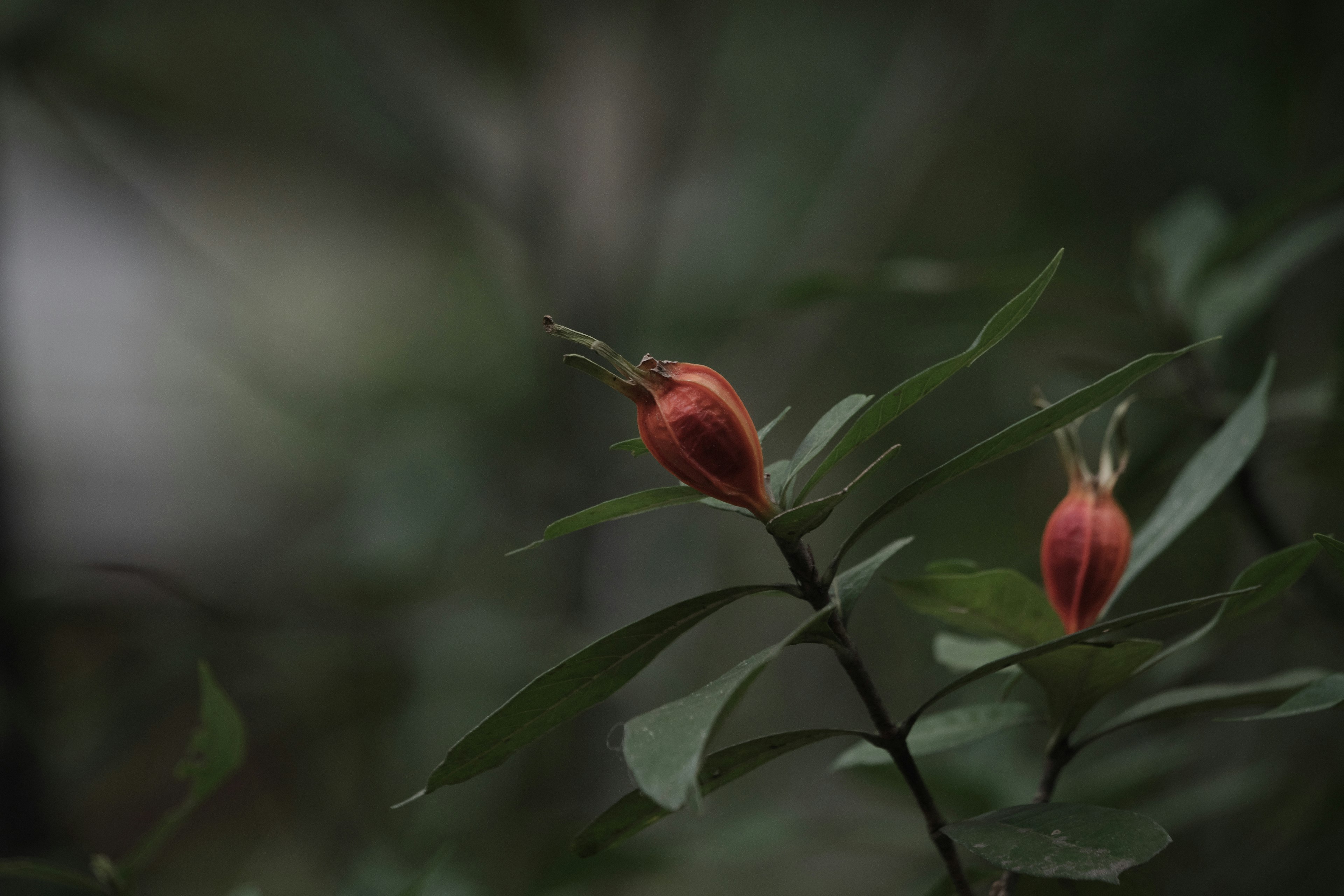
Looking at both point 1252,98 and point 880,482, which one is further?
point 880,482

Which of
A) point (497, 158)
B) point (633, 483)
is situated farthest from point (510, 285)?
point (633, 483)

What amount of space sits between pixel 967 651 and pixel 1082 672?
83mm

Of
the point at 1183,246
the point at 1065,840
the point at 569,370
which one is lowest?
A: the point at 1065,840

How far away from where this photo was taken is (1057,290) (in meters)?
0.75

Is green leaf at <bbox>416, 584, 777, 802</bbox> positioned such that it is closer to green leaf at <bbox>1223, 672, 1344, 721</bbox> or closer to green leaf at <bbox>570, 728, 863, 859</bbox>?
green leaf at <bbox>570, 728, 863, 859</bbox>

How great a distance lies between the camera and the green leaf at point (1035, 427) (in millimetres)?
255

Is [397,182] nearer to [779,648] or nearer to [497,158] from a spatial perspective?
[497,158]

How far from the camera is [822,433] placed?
0.30m

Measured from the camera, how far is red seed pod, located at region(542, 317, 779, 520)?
280 millimetres

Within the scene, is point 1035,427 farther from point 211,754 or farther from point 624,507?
point 211,754

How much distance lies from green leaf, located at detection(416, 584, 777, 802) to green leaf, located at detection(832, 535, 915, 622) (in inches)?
1.5

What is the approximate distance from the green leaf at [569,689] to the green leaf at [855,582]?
37 mm

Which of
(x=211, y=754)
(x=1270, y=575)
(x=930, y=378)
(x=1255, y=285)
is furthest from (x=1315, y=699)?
(x=1255, y=285)

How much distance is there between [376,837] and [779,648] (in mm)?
1147
